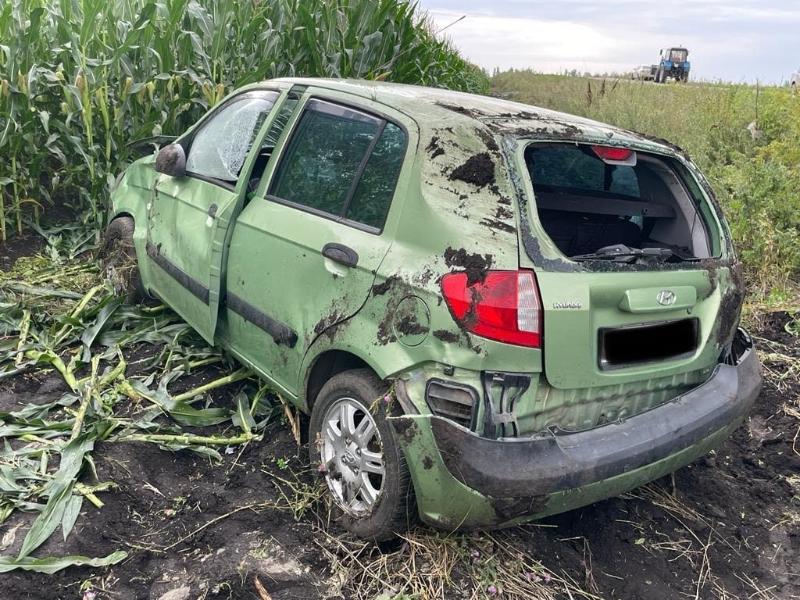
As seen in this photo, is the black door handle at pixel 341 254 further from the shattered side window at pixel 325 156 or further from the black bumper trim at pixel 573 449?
the black bumper trim at pixel 573 449

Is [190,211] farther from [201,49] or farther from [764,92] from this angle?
[764,92]

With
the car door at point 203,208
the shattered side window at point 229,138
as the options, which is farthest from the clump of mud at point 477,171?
the shattered side window at point 229,138

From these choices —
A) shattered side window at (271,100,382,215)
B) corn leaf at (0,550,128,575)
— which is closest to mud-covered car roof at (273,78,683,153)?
shattered side window at (271,100,382,215)

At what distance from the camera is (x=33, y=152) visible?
620cm

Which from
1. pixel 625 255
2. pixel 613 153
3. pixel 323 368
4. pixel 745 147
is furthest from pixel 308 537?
pixel 745 147

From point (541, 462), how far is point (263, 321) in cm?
147

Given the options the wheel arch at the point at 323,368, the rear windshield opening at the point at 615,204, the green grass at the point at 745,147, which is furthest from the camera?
the green grass at the point at 745,147

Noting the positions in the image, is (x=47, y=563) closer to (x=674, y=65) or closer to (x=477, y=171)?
(x=477, y=171)

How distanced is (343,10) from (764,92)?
6.51 meters

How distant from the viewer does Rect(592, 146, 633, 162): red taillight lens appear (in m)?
2.90

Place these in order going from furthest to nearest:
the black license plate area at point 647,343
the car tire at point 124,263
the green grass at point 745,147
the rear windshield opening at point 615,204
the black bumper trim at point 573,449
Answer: the green grass at point 745,147 < the car tire at point 124,263 < the rear windshield opening at point 615,204 < the black license plate area at point 647,343 < the black bumper trim at point 573,449

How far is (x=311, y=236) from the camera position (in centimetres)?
295

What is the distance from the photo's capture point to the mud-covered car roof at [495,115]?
2.75 meters

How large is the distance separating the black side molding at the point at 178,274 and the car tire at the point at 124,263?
434mm
